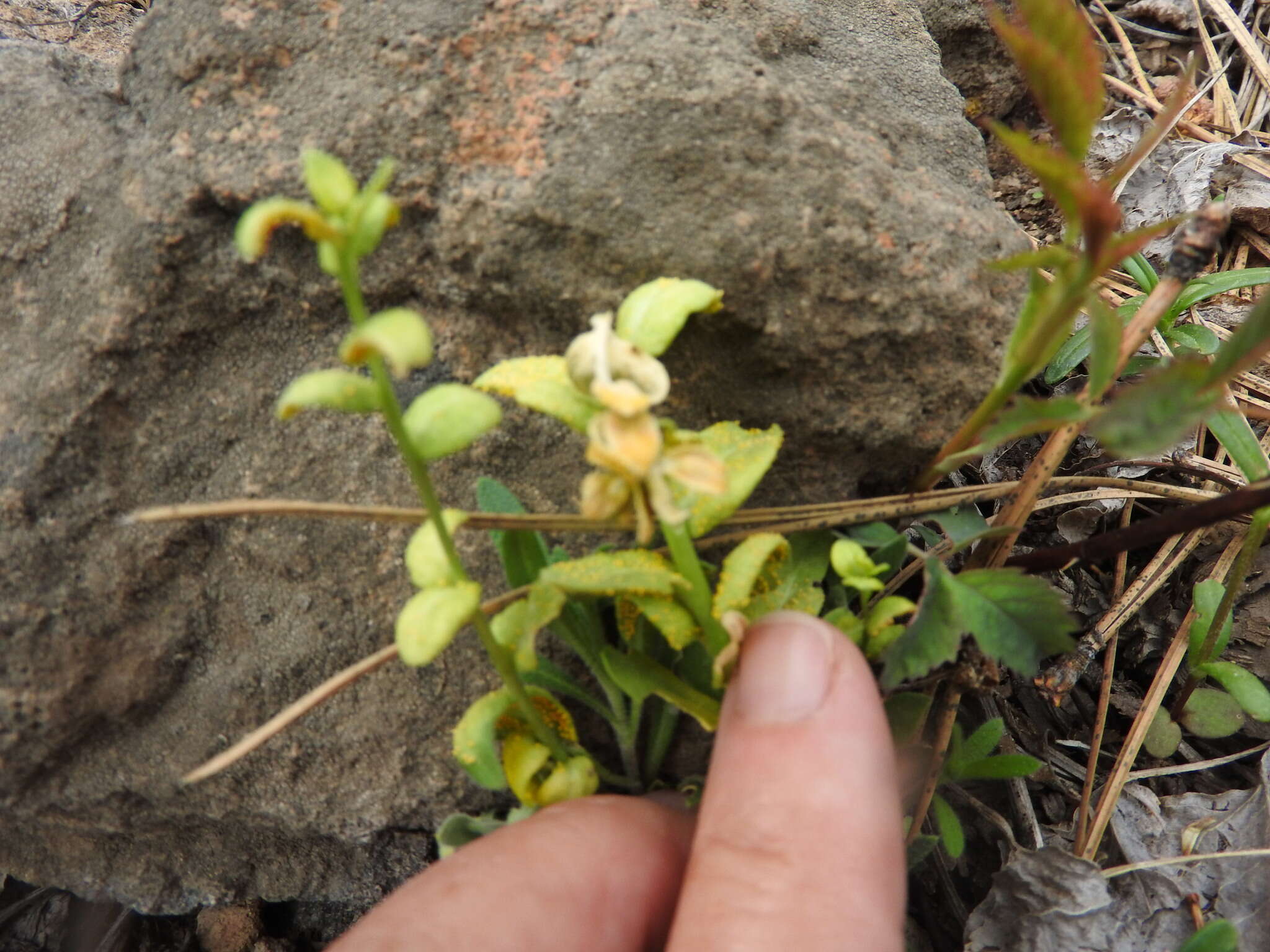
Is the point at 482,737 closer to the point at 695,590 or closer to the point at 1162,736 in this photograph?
the point at 695,590

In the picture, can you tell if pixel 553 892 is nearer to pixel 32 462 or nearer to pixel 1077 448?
pixel 32 462

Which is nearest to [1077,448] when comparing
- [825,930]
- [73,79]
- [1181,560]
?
[1181,560]

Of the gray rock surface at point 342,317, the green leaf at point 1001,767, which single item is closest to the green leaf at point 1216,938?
the green leaf at point 1001,767

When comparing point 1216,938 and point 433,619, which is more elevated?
point 433,619

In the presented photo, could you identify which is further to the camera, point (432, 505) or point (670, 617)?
point (670, 617)

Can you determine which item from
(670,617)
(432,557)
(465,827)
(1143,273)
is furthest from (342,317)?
(1143,273)

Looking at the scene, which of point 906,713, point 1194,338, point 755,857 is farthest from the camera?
point 1194,338

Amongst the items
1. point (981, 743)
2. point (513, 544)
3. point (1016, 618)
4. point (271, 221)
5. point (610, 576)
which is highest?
point (271, 221)
